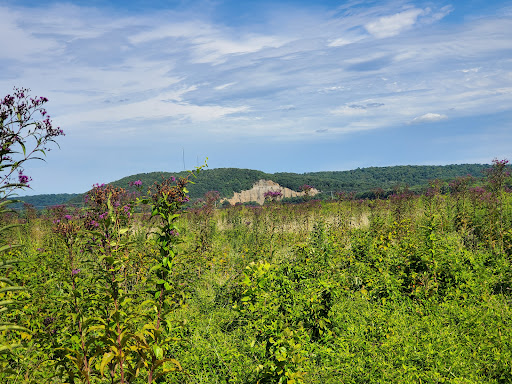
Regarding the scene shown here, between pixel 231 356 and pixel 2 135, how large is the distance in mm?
→ 2980

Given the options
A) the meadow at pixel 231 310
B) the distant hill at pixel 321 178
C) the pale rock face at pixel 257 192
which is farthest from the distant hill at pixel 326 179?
the meadow at pixel 231 310

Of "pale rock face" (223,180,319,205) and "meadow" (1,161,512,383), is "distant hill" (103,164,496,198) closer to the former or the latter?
"pale rock face" (223,180,319,205)

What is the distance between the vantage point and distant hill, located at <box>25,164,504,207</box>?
5250 centimetres

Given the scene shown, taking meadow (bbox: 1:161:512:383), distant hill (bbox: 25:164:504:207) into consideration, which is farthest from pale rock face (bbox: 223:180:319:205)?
meadow (bbox: 1:161:512:383)

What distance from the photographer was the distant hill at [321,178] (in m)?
52.5

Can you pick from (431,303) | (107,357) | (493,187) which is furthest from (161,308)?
(493,187)

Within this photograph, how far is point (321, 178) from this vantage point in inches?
2798

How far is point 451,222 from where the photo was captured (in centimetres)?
1049

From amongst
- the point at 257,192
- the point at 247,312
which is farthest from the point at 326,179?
the point at 247,312

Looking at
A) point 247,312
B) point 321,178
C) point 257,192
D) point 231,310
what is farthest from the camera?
point 321,178

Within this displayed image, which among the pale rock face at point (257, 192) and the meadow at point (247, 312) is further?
the pale rock face at point (257, 192)

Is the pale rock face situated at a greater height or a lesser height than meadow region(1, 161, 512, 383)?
greater

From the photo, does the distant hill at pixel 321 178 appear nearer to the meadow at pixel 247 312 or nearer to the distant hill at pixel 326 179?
the distant hill at pixel 326 179

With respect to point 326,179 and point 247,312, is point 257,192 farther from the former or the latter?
point 247,312
